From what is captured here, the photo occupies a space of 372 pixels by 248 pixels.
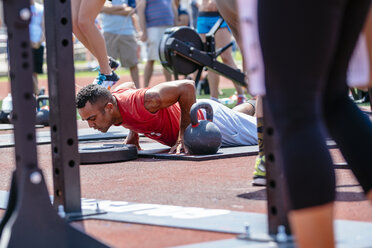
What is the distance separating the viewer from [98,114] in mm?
5184

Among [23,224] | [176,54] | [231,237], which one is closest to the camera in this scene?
[23,224]

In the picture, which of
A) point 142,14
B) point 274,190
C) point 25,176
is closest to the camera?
point 25,176

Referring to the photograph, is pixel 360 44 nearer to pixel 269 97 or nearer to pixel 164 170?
pixel 269 97

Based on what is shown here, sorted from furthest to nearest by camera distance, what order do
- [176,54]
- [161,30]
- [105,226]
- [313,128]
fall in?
[161,30]
[176,54]
[105,226]
[313,128]

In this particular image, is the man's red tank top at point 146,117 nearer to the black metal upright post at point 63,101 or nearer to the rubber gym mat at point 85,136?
the rubber gym mat at point 85,136

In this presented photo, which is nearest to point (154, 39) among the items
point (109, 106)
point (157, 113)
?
point (157, 113)

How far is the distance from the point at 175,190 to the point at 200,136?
1314 millimetres

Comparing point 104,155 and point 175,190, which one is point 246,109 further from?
point 175,190

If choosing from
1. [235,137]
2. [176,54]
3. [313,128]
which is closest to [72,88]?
[313,128]

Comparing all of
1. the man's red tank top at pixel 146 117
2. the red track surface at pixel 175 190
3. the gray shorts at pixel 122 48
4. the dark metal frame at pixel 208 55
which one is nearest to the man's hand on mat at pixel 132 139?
the man's red tank top at pixel 146 117

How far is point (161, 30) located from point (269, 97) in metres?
10.0

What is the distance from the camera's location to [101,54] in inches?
248

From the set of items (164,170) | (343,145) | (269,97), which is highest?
(269,97)

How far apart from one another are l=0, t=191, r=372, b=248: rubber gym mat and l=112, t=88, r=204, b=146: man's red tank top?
6.00 feet
